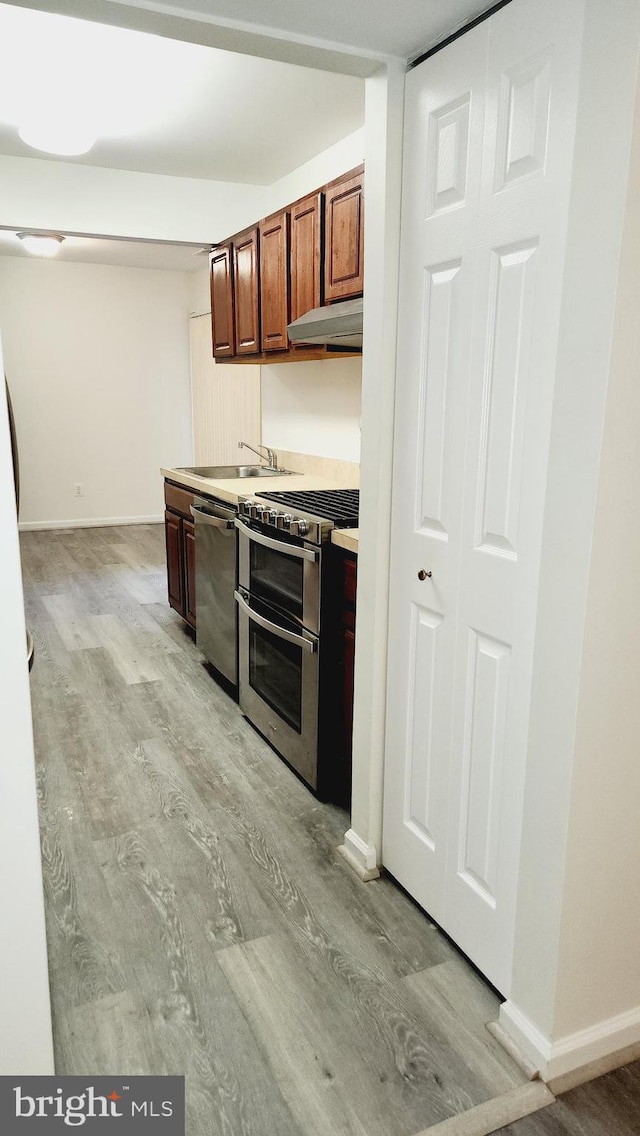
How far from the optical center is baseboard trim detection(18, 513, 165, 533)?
727cm

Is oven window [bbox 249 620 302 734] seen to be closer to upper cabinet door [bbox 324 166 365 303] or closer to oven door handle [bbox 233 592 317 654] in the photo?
oven door handle [bbox 233 592 317 654]

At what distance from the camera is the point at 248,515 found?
2.99 metres

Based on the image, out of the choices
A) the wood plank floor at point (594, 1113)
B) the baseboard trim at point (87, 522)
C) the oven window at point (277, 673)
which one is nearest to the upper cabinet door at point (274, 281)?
the oven window at point (277, 673)

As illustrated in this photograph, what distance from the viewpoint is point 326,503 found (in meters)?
2.93

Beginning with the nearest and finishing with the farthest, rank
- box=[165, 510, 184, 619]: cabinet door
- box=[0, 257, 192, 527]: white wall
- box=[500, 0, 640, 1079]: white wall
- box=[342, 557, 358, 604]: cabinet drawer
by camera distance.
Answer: box=[500, 0, 640, 1079]: white wall, box=[342, 557, 358, 604]: cabinet drawer, box=[165, 510, 184, 619]: cabinet door, box=[0, 257, 192, 527]: white wall

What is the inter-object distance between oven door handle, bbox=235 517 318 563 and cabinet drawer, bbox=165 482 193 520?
0.83m

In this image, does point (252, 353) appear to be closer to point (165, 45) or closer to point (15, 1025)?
point (165, 45)

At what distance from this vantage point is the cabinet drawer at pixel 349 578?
2373 millimetres

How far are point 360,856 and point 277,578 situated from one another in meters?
1.02

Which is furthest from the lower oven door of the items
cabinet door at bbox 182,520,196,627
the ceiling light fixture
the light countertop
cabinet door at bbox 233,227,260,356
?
the ceiling light fixture

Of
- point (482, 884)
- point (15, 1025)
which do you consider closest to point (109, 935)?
point (15, 1025)

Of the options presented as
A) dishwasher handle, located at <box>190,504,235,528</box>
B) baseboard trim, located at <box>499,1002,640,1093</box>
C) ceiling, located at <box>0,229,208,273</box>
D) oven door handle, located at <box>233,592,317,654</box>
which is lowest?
baseboard trim, located at <box>499,1002,640,1093</box>

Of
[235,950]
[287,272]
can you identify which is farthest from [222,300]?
[235,950]

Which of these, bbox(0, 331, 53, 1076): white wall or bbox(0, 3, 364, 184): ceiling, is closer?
bbox(0, 331, 53, 1076): white wall
